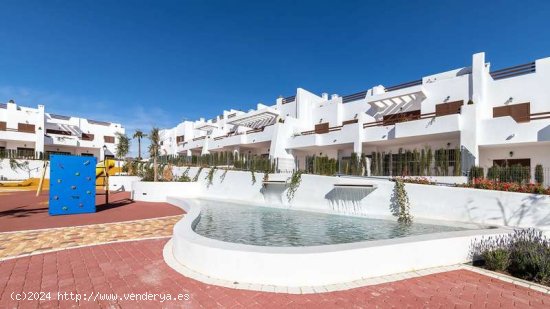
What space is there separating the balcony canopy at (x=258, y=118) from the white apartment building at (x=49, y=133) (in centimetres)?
2508

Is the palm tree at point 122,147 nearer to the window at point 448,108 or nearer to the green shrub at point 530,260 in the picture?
the window at point 448,108

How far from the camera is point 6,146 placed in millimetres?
32938

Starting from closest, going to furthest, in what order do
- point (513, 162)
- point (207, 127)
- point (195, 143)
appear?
point (513, 162), point (195, 143), point (207, 127)

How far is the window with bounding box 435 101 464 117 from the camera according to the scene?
1681 cm

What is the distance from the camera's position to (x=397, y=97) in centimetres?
1930

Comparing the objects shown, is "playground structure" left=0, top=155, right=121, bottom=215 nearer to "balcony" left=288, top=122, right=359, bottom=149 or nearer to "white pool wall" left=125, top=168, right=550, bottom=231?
"white pool wall" left=125, top=168, right=550, bottom=231

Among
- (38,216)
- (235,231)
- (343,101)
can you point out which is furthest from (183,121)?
(235,231)

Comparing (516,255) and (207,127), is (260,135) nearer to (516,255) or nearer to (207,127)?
(207,127)

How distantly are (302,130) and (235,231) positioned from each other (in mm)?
18202

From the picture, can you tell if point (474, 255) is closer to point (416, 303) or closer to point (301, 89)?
point (416, 303)

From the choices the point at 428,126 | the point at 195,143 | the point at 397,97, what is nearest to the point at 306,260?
the point at 428,126

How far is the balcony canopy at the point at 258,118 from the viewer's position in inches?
1105

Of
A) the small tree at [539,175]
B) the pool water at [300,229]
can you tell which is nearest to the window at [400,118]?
the small tree at [539,175]

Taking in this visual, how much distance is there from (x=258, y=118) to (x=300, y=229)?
70.4 ft
